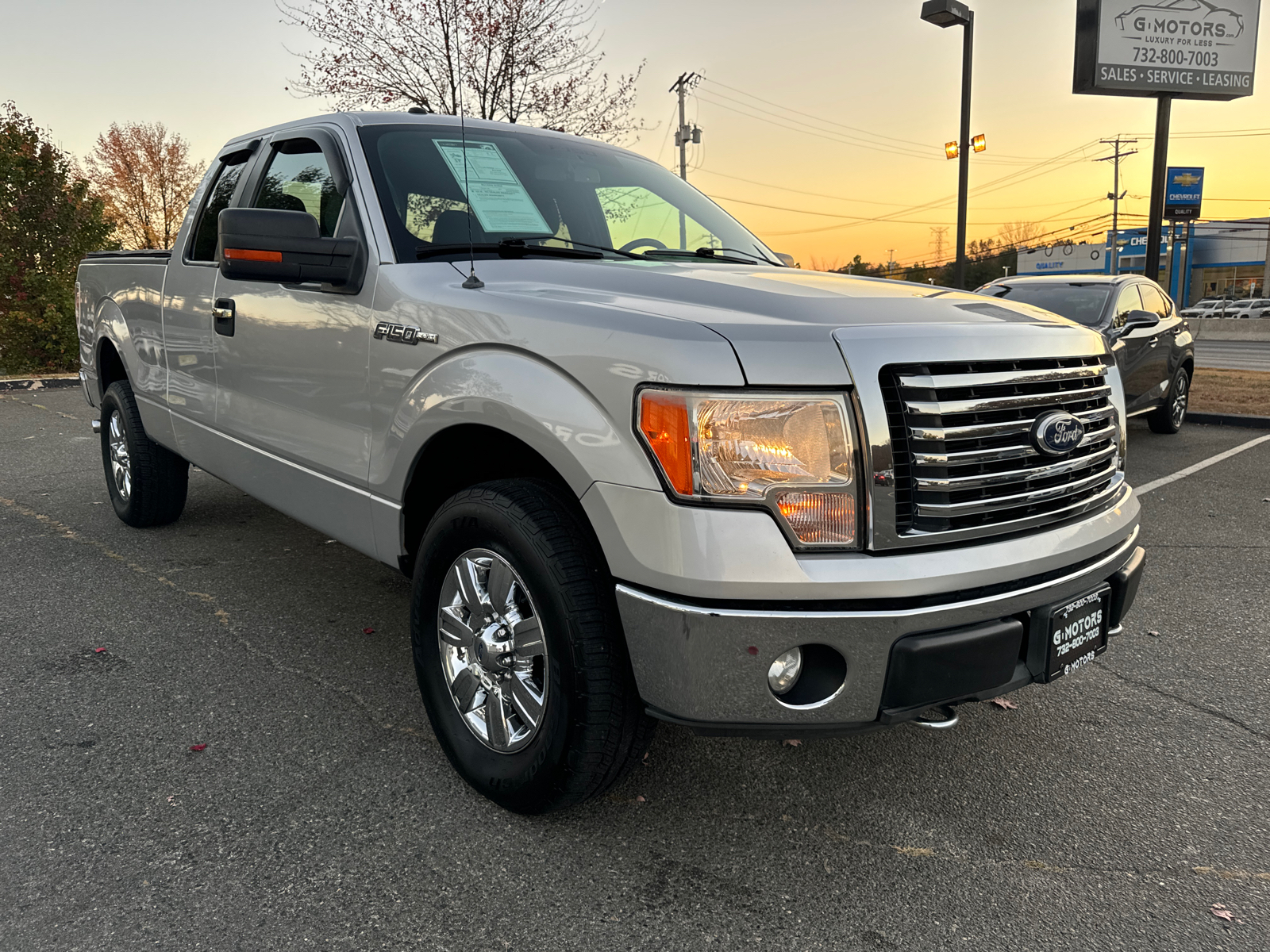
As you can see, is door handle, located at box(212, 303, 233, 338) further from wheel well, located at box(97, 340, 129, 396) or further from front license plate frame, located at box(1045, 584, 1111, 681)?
front license plate frame, located at box(1045, 584, 1111, 681)

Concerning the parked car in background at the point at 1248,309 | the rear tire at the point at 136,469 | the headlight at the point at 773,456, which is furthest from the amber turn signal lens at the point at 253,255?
the parked car in background at the point at 1248,309

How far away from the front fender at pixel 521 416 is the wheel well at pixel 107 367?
354 centimetres

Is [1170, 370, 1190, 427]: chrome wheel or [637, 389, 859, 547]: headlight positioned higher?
[637, 389, 859, 547]: headlight

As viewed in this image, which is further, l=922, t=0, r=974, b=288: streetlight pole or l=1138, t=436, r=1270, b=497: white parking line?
l=922, t=0, r=974, b=288: streetlight pole

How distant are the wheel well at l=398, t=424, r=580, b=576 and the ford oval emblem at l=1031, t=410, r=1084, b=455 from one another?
1171mm

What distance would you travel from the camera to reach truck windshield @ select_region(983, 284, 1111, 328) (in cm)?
862

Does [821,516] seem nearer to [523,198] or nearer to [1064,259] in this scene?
[523,198]

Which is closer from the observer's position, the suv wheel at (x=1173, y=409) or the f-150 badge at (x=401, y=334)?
the f-150 badge at (x=401, y=334)

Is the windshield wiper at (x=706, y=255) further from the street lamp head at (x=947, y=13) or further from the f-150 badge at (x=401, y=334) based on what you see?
the street lamp head at (x=947, y=13)

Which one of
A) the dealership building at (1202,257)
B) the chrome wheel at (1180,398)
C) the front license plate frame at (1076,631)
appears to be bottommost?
the chrome wheel at (1180,398)

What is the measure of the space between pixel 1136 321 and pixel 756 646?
8.04 meters

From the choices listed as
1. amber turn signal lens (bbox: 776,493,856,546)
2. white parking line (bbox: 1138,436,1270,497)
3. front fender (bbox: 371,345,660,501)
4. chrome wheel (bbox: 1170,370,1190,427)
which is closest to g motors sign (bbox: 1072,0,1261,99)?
chrome wheel (bbox: 1170,370,1190,427)

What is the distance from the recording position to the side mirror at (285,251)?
109 inches

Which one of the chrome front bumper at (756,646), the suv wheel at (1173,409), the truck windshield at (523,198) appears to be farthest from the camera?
the suv wheel at (1173,409)
